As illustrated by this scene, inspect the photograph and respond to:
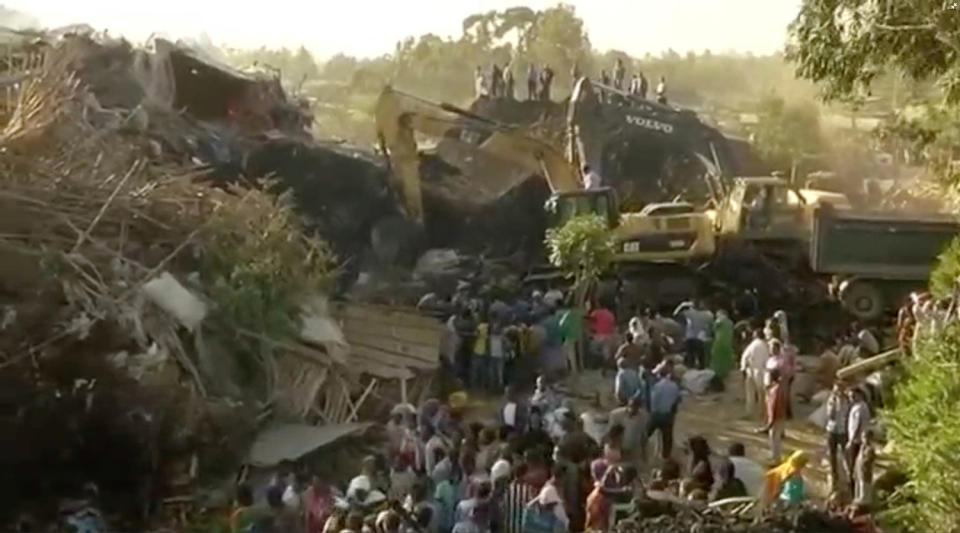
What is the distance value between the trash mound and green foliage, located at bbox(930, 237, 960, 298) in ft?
16.4

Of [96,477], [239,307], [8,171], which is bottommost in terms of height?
[96,477]

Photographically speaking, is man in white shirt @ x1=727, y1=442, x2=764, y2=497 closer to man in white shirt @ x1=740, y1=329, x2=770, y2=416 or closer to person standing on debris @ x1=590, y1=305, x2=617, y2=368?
man in white shirt @ x1=740, y1=329, x2=770, y2=416

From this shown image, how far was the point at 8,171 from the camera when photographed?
12875 mm

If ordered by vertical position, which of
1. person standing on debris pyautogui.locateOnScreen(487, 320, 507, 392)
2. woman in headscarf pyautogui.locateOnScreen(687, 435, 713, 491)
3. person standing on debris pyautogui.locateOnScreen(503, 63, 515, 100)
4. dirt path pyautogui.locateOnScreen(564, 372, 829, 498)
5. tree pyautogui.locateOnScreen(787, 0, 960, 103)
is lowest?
dirt path pyautogui.locateOnScreen(564, 372, 829, 498)

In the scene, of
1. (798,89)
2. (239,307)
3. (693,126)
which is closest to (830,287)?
(693,126)

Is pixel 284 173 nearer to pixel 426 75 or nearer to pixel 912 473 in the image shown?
pixel 912 473

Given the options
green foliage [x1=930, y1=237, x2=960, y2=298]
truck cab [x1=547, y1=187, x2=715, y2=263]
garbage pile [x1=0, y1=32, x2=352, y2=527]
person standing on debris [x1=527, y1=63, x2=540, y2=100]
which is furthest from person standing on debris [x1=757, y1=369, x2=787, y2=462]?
person standing on debris [x1=527, y1=63, x2=540, y2=100]

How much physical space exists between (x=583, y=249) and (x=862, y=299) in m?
3.16

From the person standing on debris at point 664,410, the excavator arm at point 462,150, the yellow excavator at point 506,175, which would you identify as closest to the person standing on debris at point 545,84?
the yellow excavator at point 506,175

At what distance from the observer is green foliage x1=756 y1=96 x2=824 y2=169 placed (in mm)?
31250

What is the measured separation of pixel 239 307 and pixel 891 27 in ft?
20.6

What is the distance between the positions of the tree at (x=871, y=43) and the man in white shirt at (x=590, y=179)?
4.97 m

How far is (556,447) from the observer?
10867mm

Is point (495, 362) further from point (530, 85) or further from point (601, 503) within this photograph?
point (530, 85)
